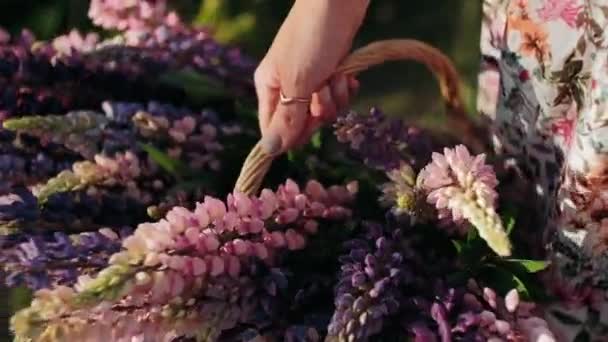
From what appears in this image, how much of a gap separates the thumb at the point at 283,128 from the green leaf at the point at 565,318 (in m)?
0.20

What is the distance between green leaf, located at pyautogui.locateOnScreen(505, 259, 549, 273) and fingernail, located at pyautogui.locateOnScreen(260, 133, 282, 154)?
0.17m

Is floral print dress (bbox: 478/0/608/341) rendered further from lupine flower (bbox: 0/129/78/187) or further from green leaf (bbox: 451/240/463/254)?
lupine flower (bbox: 0/129/78/187)

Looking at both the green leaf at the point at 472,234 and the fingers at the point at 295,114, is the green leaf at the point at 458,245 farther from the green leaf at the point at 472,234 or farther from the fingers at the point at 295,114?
the fingers at the point at 295,114

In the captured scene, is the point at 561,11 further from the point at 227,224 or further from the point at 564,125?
the point at 227,224

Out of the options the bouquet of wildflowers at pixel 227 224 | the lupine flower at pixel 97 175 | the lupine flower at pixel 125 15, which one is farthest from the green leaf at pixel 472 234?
the lupine flower at pixel 125 15

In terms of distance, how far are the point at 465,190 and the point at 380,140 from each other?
120 millimetres

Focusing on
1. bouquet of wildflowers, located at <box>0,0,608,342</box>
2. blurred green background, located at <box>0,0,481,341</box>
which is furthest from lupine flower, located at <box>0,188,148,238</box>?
blurred green background, located at <box>0,0,481,341</box>

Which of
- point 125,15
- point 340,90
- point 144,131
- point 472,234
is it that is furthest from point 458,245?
point 125,15

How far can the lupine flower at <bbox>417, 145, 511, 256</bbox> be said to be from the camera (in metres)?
0.50

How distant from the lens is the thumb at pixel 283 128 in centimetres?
62

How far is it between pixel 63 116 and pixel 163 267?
18cm

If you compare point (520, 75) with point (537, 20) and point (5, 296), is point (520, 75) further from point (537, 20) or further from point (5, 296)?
point (5, 296)

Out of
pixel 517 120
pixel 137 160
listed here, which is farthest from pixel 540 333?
pixel 137 160

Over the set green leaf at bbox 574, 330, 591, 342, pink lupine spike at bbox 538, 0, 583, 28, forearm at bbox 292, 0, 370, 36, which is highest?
forearm at bbox 292, 0, 370, 36
